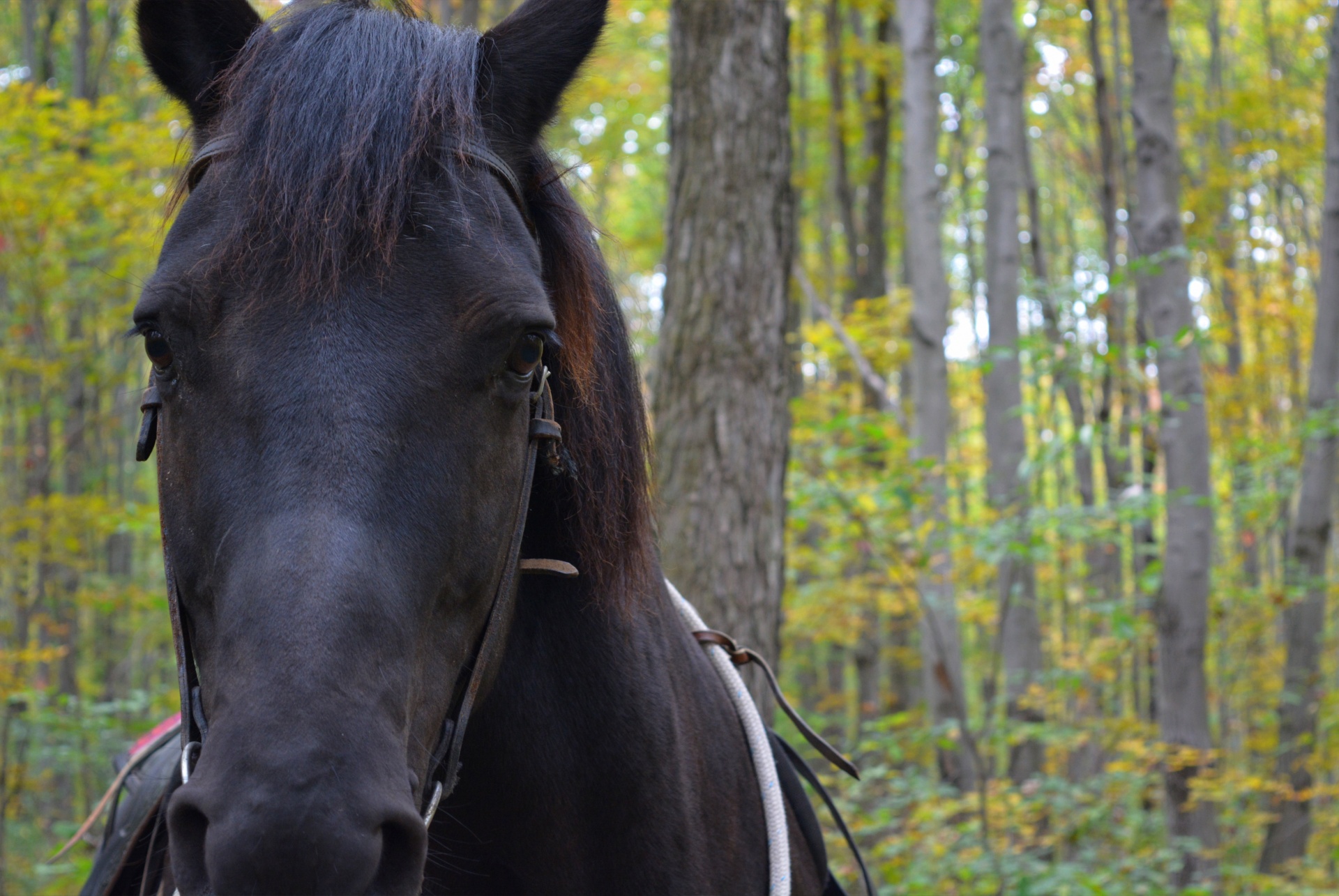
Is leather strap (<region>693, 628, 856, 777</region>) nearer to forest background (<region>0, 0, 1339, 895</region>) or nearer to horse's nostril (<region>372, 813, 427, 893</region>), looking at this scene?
forest background (<region>0, 0, 1339, 895</region>)

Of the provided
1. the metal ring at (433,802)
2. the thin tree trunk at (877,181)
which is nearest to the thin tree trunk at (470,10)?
the thin tree trunk at (877,181)

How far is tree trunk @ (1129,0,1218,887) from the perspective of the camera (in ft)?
22.2

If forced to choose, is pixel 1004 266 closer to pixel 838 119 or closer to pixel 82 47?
pixel 838 119

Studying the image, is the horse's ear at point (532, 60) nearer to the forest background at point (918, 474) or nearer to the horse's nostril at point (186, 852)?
the forest background at point (918, 474)

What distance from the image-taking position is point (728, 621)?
4.28 meters

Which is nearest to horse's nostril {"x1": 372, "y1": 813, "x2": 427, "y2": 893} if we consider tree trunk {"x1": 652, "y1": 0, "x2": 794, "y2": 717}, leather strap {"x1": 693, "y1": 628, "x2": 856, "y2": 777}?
leather strap {"x1": 693, "y1": 628, "x2": 856, "y2": 777}

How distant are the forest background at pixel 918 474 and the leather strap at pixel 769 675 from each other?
954mm

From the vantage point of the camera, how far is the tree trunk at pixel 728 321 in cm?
432

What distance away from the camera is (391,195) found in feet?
4.72

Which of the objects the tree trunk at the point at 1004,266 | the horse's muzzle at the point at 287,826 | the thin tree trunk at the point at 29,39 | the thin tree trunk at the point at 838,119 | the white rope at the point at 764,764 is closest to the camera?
the horse's muzzle at the point at 287,826

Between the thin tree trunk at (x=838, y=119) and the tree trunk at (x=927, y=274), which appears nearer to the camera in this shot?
the tree trunk at (x=927, y=274)

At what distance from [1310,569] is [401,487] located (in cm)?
840

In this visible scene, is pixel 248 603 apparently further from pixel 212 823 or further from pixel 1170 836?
pixel 1170 836

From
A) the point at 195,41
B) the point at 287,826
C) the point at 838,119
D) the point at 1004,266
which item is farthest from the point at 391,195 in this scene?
the point at 838,119
